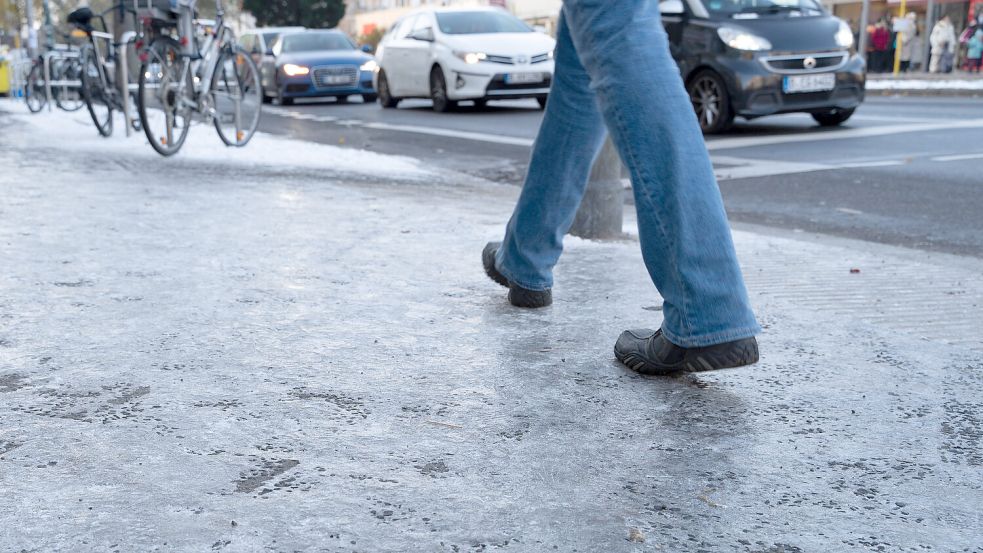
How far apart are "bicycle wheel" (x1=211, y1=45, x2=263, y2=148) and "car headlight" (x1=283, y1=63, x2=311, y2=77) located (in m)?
11.2

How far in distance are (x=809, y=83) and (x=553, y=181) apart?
8930 millimetres

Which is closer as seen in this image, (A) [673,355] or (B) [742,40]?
(A) [673,355]

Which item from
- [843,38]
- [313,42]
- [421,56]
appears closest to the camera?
[843,38]

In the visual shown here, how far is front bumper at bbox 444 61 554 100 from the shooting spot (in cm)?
1617

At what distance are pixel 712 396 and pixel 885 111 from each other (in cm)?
1275

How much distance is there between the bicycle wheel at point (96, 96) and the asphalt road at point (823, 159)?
206 centimetres

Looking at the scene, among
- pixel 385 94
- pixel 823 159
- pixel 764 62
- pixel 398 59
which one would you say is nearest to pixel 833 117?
pixel 764 62

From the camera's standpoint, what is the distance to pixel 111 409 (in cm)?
228

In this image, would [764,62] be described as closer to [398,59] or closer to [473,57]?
[473,57]

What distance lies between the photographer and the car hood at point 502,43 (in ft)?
53.7

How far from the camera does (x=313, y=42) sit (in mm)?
22094

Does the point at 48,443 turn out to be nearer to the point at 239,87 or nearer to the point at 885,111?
the point at 239,87

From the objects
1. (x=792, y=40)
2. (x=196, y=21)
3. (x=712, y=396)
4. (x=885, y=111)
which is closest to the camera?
(x=712, y=396)

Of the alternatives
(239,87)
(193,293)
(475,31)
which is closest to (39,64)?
(475,31)
